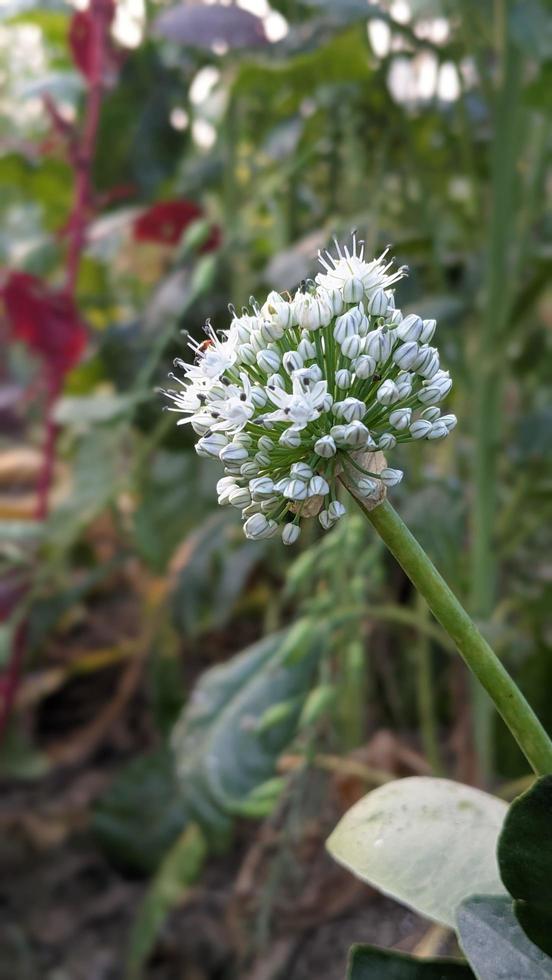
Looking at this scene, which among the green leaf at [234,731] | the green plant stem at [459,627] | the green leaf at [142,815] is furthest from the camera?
the green leaf at [142,815]

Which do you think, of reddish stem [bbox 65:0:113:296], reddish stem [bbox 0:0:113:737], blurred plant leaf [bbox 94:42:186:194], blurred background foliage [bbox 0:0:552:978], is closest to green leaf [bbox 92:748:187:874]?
blurred background foliage [bbox 0:0:552:978]

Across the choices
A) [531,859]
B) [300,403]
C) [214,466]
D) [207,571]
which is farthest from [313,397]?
[214,466]

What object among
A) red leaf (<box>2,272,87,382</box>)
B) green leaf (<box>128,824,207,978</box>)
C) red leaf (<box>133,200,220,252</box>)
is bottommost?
green leaf (<box>128,824,207,978</box>)

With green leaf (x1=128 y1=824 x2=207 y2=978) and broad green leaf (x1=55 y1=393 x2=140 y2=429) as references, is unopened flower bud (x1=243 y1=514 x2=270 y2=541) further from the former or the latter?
green leaf (x1=128 y1=824 x2=207 y2=978)

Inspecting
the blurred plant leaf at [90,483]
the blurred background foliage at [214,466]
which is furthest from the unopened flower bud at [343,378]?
the blurred plant leaf at [90,483]

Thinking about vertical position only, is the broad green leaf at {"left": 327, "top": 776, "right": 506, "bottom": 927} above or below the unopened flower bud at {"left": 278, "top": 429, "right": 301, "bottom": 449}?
below

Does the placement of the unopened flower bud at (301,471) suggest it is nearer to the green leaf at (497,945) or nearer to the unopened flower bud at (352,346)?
the unopened flower bud at (352,346)

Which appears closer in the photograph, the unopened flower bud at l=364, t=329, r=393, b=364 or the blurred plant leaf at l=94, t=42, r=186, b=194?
the unopened flower bud at l=364, t=329, r=393, b=364
